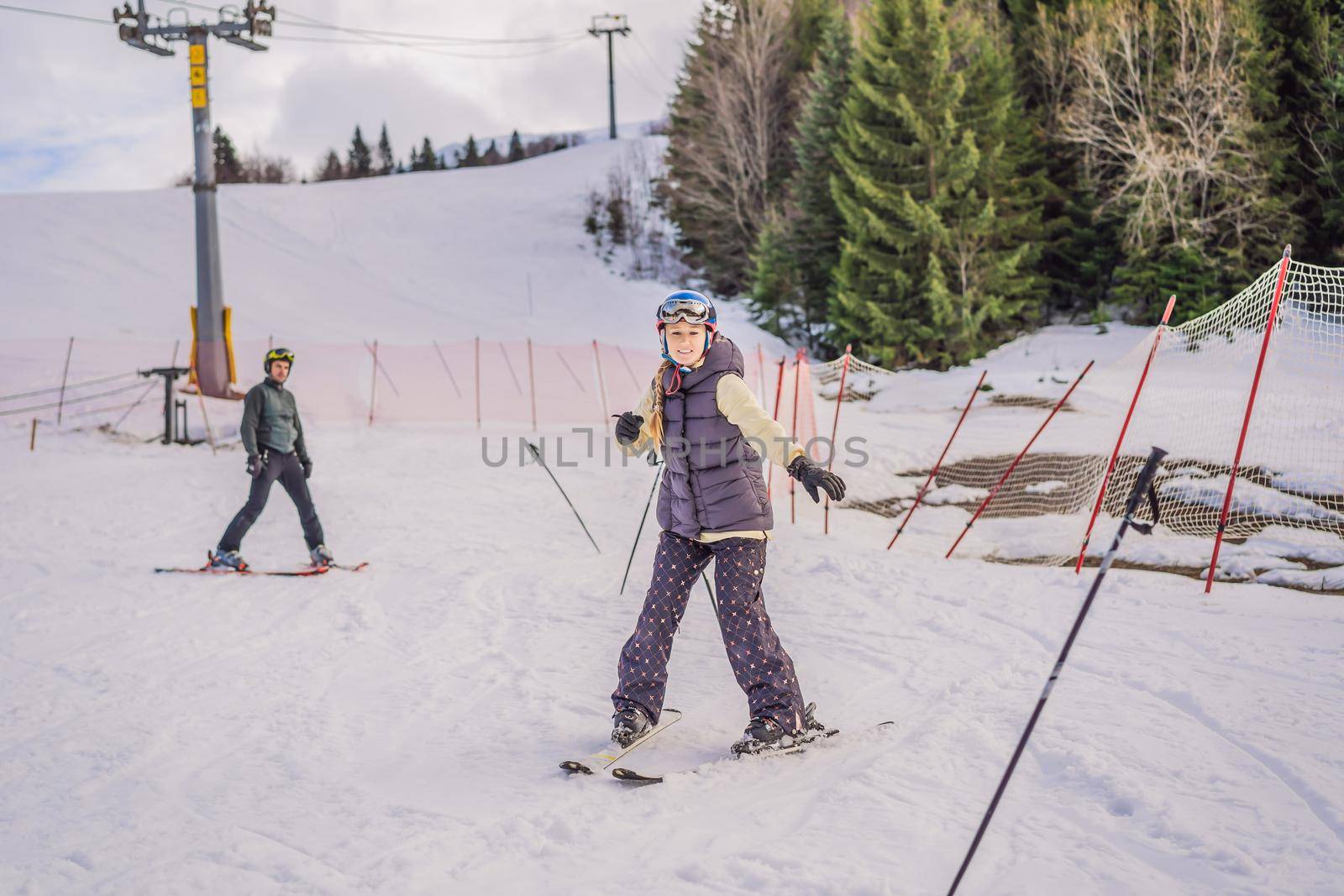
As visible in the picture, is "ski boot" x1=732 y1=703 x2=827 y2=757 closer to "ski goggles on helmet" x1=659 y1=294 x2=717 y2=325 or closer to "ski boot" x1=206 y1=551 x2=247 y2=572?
"ski goggles on helmet" x1=659 y1=294 x2=717 y2=325

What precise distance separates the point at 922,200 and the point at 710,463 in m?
22.0

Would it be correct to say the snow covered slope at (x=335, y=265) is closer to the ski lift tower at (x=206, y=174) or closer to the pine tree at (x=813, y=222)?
the pine tree at (x=813, y=222)

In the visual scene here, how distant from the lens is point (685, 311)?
145 inches

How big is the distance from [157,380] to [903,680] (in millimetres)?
16273

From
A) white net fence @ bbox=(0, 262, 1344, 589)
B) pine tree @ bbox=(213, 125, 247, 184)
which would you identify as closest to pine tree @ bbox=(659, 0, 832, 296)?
white net fence @ bbox=(0, 262, 1344, 589)

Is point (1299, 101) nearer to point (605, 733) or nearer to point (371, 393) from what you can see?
point (371, 393)

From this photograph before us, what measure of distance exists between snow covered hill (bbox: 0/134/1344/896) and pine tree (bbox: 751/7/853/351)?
16.0 m

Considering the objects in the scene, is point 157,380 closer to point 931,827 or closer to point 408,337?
point 408,337

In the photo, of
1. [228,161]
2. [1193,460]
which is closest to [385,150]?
[228,161]

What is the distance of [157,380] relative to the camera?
16.9 metres

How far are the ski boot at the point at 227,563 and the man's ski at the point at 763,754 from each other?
5072 millimetres

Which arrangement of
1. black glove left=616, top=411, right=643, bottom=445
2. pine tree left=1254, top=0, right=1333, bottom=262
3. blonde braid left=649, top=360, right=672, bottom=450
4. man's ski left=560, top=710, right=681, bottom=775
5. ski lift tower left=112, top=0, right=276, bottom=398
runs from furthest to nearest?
pine tree left=1254, top=0, right=1333, bottom=262 < ski lift tower left=112, top=0, right=276, bottom=398 < black glove left=616, top=411, right=643, bottom=445 < blonde braid left=649, top=360, right=672, bottom=450 < man's ski left=560, top=710, right=681, bottom=775

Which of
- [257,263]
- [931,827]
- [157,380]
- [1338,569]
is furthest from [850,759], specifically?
[257,263]

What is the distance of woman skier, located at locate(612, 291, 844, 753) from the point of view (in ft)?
12.1
